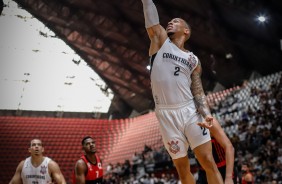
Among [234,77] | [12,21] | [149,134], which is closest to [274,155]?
[234,77]

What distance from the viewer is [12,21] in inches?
795

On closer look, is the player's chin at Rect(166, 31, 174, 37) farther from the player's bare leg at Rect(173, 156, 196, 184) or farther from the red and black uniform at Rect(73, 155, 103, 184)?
the red and black uniform at Rect(73, 155, 103, 184)

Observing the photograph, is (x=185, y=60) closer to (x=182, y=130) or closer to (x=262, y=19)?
(x=182, y=130)

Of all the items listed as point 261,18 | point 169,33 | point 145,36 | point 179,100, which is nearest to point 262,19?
point 261,18

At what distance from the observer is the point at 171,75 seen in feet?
13.0

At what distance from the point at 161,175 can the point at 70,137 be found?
9.07 metres

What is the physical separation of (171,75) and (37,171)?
3.27m

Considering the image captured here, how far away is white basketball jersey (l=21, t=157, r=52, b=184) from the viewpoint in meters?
6.23

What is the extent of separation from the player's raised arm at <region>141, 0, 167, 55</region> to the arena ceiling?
13.3m

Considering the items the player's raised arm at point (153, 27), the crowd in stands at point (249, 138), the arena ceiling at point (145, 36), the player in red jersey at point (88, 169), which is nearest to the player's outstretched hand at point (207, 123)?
the player's raised arm at point (153, 27)

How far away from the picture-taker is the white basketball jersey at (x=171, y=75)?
3.92m

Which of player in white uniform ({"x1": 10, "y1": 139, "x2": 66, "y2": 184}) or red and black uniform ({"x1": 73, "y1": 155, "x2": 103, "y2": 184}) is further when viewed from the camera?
red and black uniform ({"x1": 73, "y1": 155, "x2": 103, "y2": 184})

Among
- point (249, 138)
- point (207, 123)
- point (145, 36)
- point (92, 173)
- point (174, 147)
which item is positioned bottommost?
point (174, 147)

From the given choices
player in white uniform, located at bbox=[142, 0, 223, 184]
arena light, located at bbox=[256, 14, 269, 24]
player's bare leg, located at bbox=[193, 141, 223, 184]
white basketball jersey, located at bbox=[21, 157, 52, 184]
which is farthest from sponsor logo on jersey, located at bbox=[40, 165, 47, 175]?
arena light, located at bbox=[256, 14, 269, 24]
